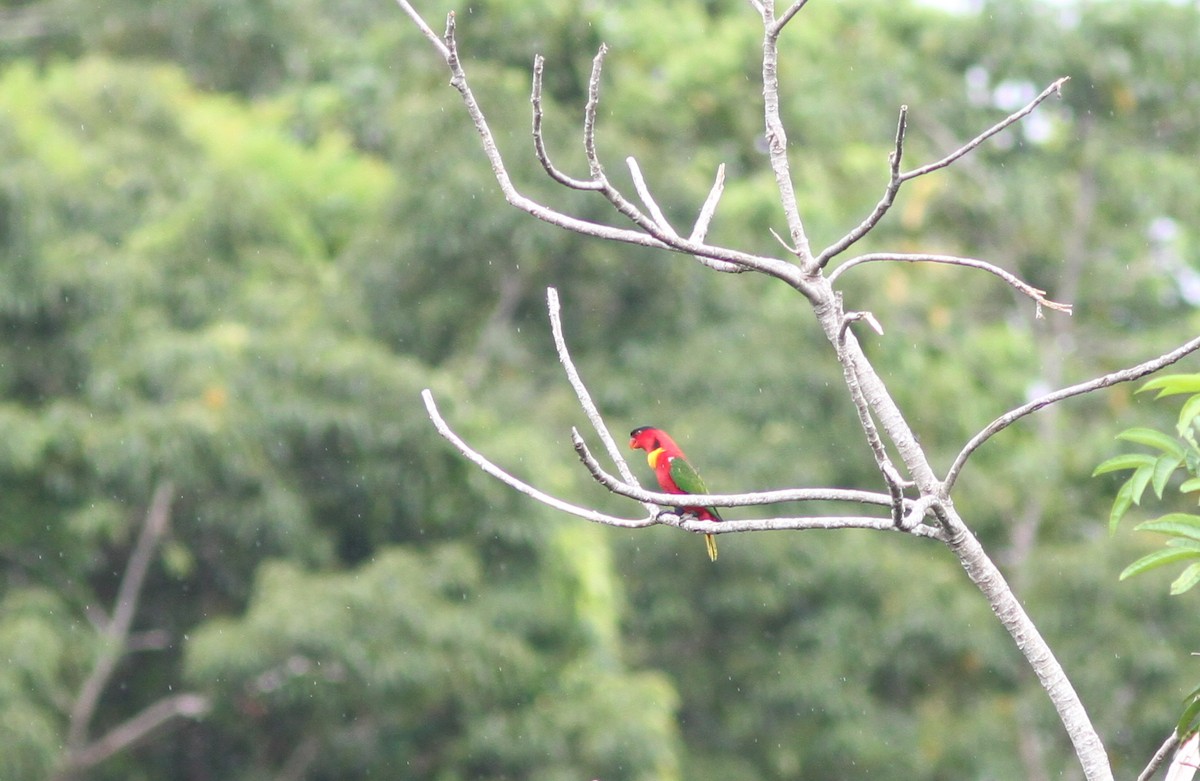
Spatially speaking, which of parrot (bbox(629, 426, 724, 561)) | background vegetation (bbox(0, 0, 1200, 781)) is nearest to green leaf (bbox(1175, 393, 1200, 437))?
parrot (bbox(629, 426, 724, 561))

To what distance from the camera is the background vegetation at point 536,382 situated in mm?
8406

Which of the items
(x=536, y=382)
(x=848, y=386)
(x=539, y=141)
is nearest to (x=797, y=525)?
(x=848, y=386)

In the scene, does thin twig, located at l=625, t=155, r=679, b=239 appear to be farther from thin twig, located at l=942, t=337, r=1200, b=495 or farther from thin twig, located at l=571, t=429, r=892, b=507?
thin twig, located at l=942, t=337, r=1200, b=495

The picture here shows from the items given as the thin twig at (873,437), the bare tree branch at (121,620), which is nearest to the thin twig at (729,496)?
the thin twig at (873,437)

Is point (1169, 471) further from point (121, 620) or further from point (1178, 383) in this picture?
point (121, 620)

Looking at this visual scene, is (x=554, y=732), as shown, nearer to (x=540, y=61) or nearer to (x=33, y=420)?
(x=33, y=420)

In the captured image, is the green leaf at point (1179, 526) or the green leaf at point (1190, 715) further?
the green leaf at point (1179, 526)

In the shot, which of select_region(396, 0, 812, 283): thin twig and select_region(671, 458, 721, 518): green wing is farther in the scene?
select_region(671, 458, 721, 518): green wing

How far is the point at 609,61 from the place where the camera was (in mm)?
12914

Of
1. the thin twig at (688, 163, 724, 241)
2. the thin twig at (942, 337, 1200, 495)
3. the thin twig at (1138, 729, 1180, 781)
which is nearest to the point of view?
the thin twig at (942, 337, 1200, 495)

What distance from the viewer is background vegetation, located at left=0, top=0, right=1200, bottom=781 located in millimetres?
8406

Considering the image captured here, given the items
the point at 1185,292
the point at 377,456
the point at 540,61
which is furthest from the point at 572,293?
the point at 540,61

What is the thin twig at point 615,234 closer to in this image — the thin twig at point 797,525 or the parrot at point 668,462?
the thin twig at point 797,525

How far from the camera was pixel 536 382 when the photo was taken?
11.7 metres
